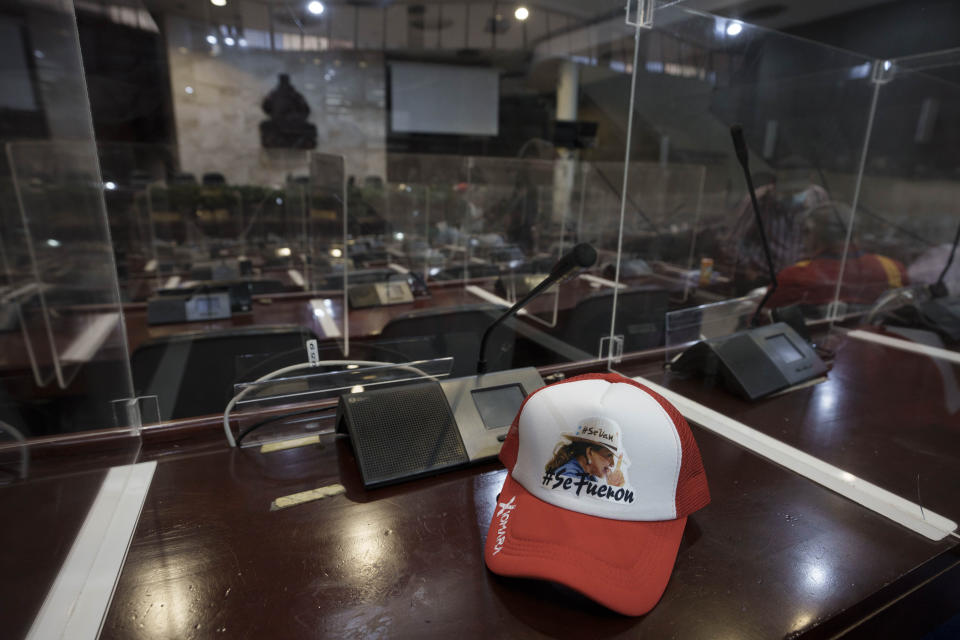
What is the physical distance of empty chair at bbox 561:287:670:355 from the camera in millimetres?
1250

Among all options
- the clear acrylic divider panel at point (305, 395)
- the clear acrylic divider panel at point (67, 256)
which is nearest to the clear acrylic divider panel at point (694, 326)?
the clear acrylic divider panel at point (305, 395)

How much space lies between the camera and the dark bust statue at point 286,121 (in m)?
5.04

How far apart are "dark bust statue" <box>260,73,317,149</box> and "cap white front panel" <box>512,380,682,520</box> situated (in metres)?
5.56

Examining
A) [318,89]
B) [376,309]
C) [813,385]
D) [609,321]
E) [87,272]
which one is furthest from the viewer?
[318,89]

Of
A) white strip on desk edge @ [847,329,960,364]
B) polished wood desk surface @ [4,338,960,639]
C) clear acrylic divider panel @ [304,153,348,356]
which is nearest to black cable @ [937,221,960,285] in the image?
white strip on desk edge @ [847,329,960,364]

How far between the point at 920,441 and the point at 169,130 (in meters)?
5.96

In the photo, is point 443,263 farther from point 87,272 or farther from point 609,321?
point 87,272

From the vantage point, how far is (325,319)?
1.72m

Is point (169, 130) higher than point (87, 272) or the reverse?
higher

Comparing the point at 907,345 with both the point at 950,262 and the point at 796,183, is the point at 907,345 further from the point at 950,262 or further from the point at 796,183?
the point at 796,183

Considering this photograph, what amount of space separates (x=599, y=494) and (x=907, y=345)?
1356mm

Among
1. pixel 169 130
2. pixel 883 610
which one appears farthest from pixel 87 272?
pixel 169 130

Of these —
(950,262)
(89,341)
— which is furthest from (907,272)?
(89,341)

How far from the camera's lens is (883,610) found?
19.3 inches
